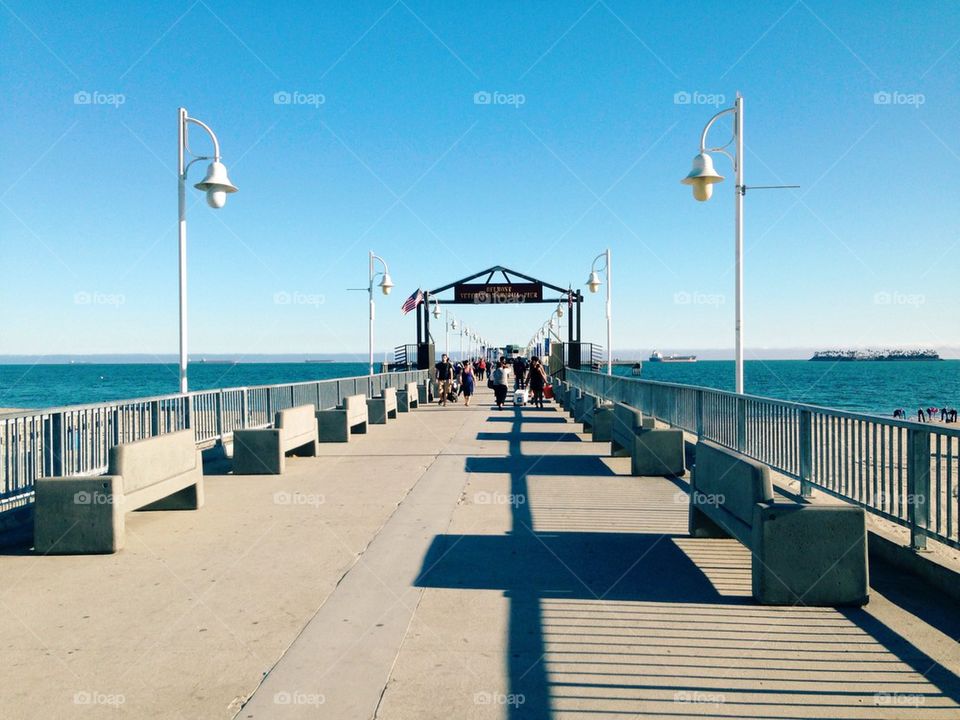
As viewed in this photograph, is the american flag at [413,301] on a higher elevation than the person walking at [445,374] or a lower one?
higher

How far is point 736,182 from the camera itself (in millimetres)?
13883

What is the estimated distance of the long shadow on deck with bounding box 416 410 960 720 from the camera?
392 centimetres

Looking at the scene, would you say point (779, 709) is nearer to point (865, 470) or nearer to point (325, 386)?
point (865, 470)

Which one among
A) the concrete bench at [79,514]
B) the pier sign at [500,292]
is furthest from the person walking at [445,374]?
the concrete bench at [79,514]

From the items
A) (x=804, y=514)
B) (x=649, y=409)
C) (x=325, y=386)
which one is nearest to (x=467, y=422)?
(x=325, y=386)

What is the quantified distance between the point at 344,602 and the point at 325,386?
50.8 feet

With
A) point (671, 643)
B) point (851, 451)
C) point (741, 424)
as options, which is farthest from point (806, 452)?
point (671, 643)

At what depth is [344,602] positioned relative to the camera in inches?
217

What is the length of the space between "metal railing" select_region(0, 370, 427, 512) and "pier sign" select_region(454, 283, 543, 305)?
875 inches

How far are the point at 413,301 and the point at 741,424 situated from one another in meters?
29.2

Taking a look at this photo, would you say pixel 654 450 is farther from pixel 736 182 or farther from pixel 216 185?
pixel 216 185

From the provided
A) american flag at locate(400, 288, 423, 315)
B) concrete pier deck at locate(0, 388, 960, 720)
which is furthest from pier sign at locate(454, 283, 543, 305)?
concrete pier deck at locate(0, 388, 960, 720)

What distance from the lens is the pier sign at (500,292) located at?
3778cm

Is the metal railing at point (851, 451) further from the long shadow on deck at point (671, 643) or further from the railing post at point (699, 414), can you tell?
the long shadow on deck at point (671, 643)
